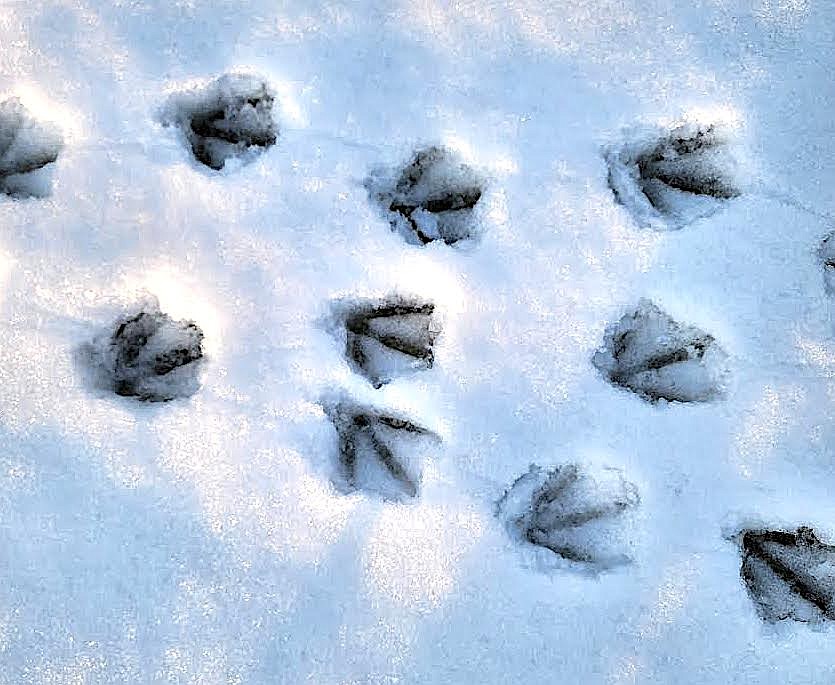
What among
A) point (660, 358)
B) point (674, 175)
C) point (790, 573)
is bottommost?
point (790, 573)

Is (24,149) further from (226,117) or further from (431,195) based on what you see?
(431,195)

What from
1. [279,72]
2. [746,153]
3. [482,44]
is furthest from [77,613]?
[746,153]

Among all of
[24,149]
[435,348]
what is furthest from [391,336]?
[24,149]

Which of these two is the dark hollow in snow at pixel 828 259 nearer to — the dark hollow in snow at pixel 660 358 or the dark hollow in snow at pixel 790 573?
the dark hollow in snow at pixel 660 358

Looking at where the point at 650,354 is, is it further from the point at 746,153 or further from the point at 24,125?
the point at 24,125

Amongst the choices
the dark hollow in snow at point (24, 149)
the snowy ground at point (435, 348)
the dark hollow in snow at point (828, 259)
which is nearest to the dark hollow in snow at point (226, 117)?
the snowy ground at point (435, 348)

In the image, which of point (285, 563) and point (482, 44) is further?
point (482, 44)
